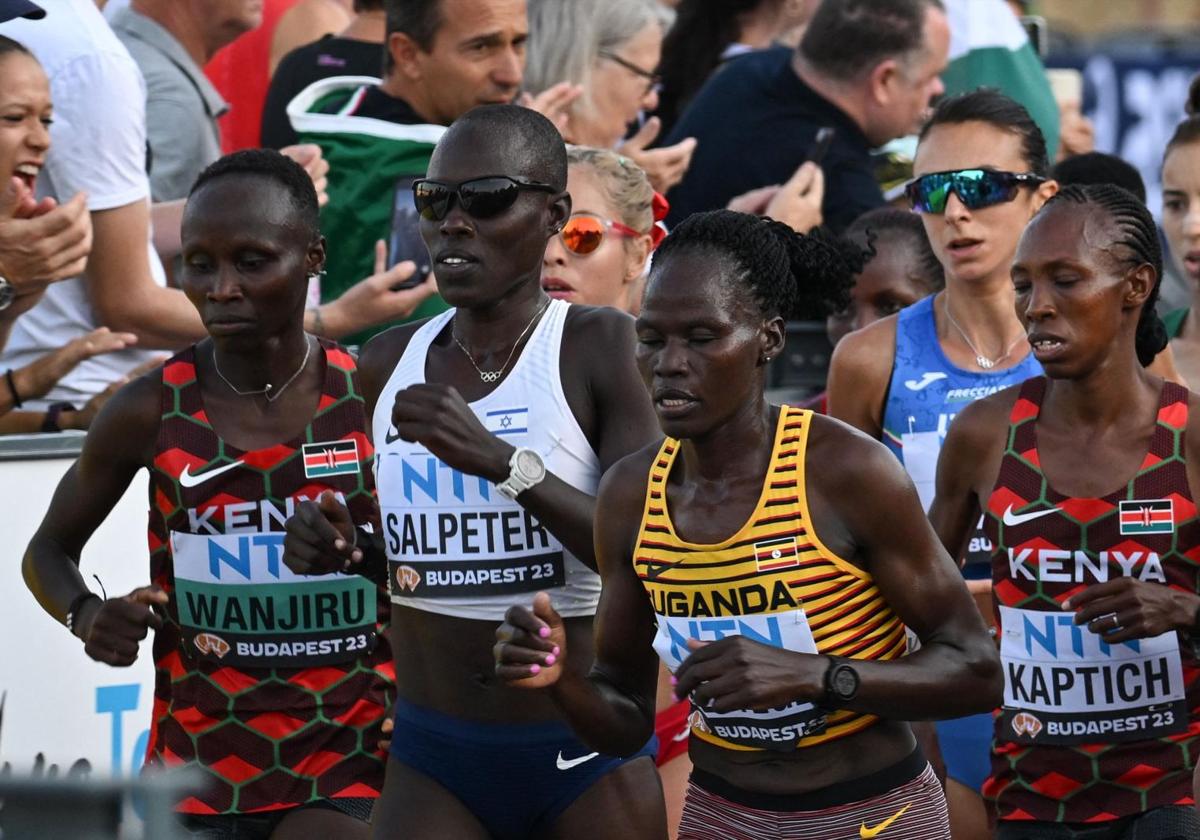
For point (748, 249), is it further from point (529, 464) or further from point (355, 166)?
point (355, 166)

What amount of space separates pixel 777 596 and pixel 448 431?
0.80 metres

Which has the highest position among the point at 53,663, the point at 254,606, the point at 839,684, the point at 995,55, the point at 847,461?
the point at 847,461

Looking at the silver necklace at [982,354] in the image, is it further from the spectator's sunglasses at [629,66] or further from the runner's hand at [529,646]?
the runner's hand at [529,646]

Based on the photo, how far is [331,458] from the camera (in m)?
4.86

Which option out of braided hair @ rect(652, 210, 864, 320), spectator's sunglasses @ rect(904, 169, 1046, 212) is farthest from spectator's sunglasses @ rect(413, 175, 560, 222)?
spectator's sunglasses @ rect(904, 169, 1046, 212)

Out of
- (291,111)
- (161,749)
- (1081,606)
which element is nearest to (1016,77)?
(291,111)

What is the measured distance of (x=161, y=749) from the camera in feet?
16.1

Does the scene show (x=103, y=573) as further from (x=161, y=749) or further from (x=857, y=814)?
(x=857, y=814)

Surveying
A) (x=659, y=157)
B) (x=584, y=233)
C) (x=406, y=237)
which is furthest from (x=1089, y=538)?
(x=659, y=157)

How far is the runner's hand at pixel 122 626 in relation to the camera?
4.54m

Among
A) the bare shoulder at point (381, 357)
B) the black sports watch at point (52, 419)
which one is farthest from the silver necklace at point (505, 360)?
the black sports watch at point (52, 419)

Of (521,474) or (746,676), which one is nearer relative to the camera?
(746,676)

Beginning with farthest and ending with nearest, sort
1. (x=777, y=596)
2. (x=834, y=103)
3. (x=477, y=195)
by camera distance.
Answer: (x=834, y=103) < (x=477, y=195) < (x=777, y=596)

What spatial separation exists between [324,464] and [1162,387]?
1.97 metres
